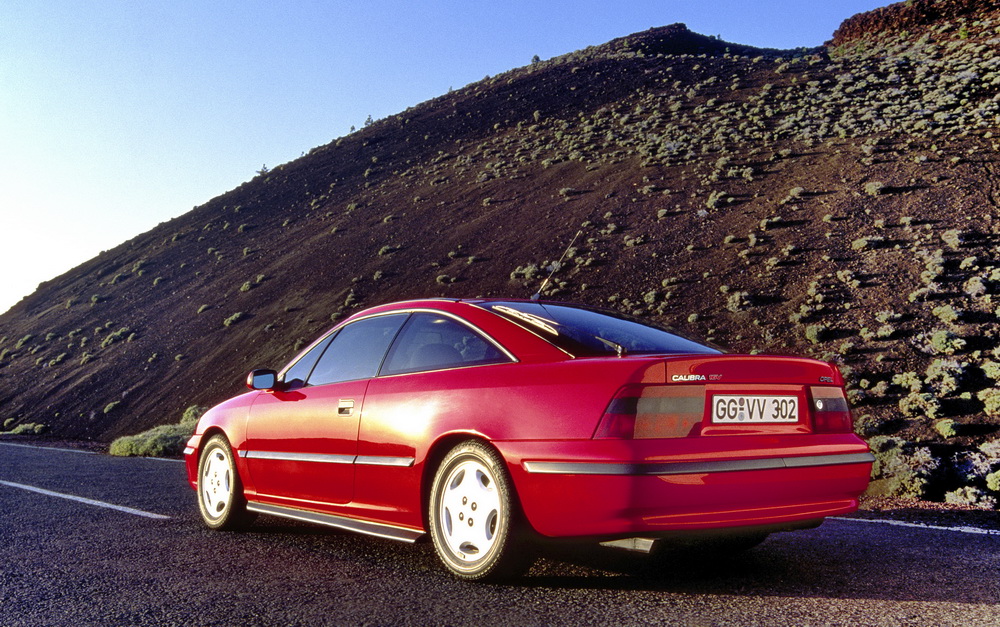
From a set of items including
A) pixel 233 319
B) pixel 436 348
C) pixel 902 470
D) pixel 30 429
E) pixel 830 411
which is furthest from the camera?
pixel 233 319

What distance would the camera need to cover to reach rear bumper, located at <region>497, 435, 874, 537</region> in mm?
3408

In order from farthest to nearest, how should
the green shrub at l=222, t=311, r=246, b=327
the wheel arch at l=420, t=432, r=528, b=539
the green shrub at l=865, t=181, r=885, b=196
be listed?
1. the green shrub at l=222, t=311, r=246, b=327
2. the green shrub at l=865, t=181, r=885, b=196
3. the wheel arch at l=420, t=432, r=528, b=539

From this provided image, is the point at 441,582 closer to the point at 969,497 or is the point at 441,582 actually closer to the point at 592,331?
the point at 592,331

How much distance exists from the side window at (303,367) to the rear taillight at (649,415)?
8.24 ft

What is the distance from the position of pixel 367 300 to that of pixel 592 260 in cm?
726

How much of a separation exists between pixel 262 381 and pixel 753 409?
3.24m

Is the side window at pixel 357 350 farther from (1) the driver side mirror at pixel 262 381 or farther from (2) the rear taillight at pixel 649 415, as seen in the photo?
(2) the rear taillight at pixel 649 415

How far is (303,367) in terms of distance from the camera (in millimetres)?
5539

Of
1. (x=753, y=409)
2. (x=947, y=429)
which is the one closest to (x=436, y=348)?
(x=753, y=409)

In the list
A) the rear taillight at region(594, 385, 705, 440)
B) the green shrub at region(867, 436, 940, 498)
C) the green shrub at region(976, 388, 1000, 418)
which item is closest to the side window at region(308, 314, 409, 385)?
the rear taillight at region(594, 385, 705, 440)

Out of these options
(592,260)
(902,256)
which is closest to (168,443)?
(592,260)

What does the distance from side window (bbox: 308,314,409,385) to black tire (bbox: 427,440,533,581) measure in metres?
0.99

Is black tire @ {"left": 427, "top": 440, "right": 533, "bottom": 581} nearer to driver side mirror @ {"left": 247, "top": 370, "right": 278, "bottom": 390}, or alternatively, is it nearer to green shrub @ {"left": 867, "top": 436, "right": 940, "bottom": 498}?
driver side mirror @ {"left": 247, "top": 370, "right": 278, "bottom": 390}

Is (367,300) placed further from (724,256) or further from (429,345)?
(429,345)
